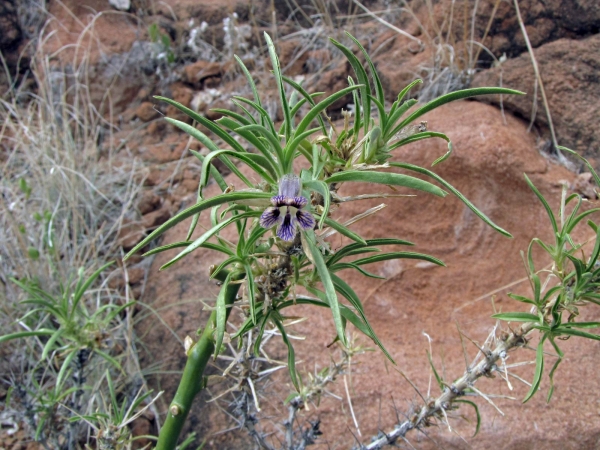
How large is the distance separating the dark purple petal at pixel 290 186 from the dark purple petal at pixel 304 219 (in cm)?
3

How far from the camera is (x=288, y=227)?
2.60 ft

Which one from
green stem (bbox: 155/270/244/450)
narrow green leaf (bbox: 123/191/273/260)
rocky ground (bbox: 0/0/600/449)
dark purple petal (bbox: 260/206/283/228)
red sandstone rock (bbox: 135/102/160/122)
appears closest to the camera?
narrow green leaf (bbox: 123/191/273/260)

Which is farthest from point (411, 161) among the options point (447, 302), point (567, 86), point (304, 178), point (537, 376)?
point (304, 178)

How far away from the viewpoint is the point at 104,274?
2309 millimetres

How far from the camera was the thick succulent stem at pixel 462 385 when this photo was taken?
116cm

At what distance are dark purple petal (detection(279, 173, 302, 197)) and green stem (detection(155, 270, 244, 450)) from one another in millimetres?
248

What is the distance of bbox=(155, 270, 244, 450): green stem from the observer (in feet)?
3.24

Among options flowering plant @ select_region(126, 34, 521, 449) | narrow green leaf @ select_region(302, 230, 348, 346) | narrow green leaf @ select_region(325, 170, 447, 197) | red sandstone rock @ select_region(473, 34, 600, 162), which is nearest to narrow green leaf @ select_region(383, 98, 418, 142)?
flowering plant @ select_region(126, 34, 521, 449)

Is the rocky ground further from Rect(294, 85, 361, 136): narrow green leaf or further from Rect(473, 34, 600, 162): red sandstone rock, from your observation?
Rect(294, 85, 361, 136): narrow green leaf

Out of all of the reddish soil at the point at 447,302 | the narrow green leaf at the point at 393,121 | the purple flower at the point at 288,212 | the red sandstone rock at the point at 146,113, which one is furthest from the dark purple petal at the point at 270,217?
the red sandstone rock at the point at 146,113

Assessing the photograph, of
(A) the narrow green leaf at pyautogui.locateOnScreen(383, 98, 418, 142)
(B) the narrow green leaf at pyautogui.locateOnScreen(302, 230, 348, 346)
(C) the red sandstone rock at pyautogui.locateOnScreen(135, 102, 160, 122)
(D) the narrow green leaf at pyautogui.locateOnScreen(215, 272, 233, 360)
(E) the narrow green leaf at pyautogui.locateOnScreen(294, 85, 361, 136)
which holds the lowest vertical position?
(C) the red sandstone rock at pyautogui.locateOnScreen(135, 102, 160, 122)

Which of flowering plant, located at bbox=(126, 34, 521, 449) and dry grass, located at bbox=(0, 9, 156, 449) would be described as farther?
dry grass, located at bbox=(0, 9, 156, 449)

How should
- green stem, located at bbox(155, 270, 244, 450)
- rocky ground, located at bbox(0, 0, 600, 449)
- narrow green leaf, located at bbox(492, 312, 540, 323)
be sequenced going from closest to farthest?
green stem, located at bbox(155, 270, 244, 450)
narrow green leaf, located at bbox(492, 312, 540, 323)
rocky ground, located at bbox(0, 0, 600, 449)

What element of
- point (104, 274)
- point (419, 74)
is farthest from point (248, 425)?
point (419, 74)
